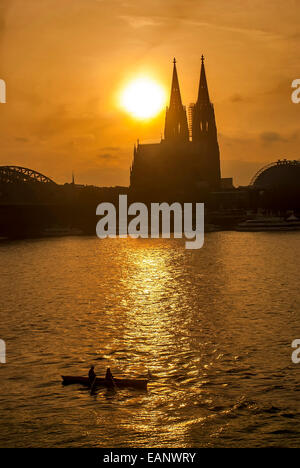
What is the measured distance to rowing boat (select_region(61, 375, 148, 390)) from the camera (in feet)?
74.2

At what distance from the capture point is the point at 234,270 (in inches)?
2547

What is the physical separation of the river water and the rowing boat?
32 cm

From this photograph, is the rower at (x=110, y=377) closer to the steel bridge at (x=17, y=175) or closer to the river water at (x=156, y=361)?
the river water at (x=156, y=361)

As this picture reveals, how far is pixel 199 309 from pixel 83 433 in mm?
21844

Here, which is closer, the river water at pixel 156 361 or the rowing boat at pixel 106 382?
the river water at pixel 156 361

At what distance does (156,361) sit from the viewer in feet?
85.8

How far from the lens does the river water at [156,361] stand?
18906 millimetres

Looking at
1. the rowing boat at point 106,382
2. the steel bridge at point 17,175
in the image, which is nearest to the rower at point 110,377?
the rowing boat at point 106,382

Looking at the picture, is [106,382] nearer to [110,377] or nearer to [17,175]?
[110,377]

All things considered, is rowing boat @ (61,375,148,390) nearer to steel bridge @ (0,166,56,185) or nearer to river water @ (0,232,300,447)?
river water @ (0,232,300,447)

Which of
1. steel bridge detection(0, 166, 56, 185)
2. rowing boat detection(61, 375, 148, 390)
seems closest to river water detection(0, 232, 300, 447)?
rowing boat detection(61, 375, 148, 390)

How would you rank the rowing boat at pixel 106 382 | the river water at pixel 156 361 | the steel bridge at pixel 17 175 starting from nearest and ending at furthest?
the river water at pixel 156 361 < the rowing boat at pixel 106 382 < the steel bridge at pixel 17 175

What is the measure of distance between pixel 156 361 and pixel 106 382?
387 cm

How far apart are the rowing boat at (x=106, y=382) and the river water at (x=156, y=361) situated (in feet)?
1.05
